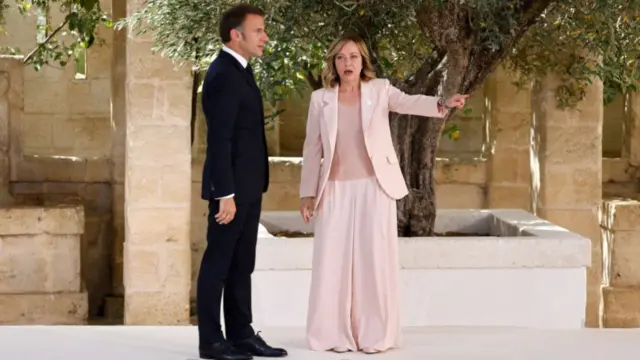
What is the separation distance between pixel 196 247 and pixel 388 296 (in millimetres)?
5123

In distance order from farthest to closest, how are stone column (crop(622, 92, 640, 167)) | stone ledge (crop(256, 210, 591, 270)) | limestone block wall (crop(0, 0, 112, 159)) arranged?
limestone block wall (crop(0, 0, 112, 159)), stone column (crop(622, 92, 640, 167)), stone ledge (crop(256, 210, 591, 270))

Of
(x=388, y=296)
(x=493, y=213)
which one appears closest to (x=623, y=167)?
(x=493, y=213)

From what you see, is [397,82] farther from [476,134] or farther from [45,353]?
[476,134]

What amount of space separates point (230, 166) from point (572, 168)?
5177 mm

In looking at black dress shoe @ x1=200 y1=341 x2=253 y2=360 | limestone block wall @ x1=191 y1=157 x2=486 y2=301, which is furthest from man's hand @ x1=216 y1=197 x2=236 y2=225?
limestone block wall @ x1=191 y1=157 x2=486 y2=301

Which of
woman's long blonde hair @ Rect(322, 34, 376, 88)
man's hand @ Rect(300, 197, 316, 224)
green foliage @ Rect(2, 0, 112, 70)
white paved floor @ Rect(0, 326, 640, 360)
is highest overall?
green foliage @ Rect(2, 0, 112, 70)

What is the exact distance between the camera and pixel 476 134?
1503 centimetres

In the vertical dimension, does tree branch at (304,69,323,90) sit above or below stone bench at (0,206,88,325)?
above

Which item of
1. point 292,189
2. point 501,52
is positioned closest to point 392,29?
point 501,52

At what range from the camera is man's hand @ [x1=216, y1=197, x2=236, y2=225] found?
263 inches

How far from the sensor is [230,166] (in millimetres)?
6719

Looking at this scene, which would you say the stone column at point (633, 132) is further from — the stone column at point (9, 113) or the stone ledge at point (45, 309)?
the stone column at point (9, 113)

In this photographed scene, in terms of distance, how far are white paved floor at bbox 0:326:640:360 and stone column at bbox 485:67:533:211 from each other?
422cm

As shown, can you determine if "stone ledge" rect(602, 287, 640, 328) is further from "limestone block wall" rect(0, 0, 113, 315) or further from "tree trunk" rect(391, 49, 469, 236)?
"limestone block wall" rect(0, 0, 113, 315)
